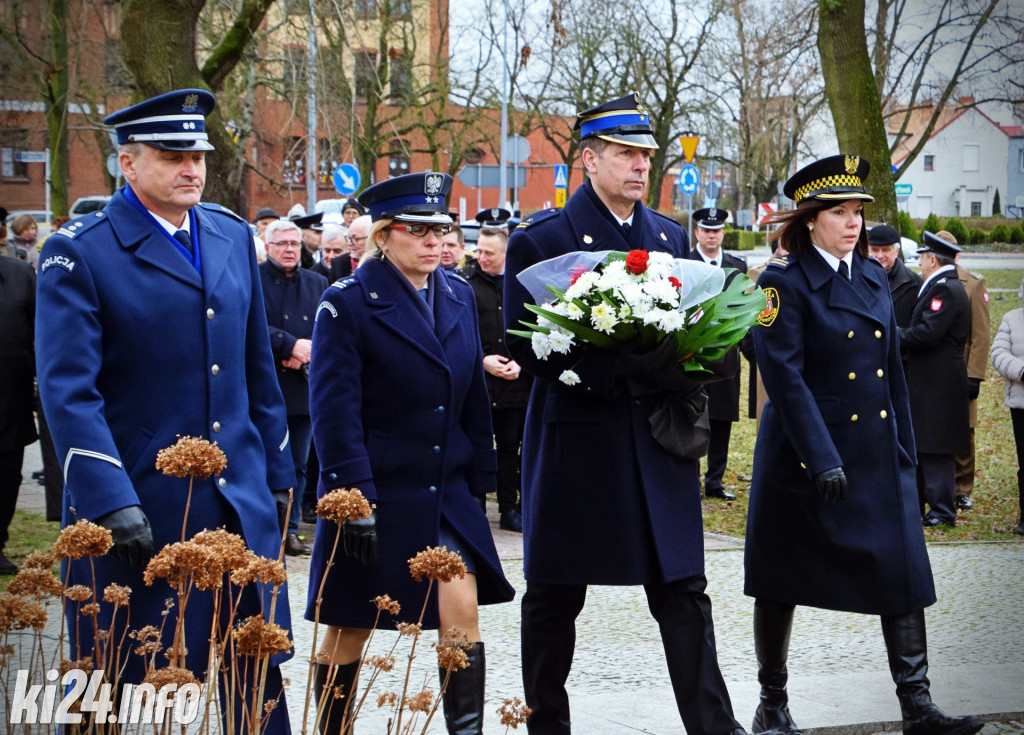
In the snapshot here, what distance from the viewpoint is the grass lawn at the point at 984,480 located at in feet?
33.5

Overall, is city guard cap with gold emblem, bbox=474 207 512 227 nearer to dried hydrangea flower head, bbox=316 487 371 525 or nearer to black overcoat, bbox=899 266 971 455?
black overcoat, bbox=899 266 971 455

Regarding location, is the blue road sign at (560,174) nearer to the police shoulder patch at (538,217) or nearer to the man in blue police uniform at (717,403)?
the man in blue police uniform at (717,403)

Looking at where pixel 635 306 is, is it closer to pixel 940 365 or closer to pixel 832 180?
pixel 832 180

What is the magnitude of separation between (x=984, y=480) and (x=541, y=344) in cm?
931

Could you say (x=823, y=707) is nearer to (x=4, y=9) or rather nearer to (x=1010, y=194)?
(x=1010, y=194)

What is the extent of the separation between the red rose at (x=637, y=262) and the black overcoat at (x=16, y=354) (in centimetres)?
497

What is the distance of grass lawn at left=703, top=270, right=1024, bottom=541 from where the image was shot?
10203 mm

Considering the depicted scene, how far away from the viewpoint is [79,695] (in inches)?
118

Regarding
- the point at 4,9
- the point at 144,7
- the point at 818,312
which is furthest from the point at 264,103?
the point at 818,312

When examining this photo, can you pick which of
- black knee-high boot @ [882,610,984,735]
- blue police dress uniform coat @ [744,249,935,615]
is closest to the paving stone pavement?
black knee-high boot @ [882,610,984,735]

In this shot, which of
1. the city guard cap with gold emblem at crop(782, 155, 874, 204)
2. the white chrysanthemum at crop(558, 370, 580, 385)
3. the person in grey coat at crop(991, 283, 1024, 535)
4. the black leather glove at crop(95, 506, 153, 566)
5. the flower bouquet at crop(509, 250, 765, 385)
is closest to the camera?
the black leather glove at crop(95, 506, 153, 566)

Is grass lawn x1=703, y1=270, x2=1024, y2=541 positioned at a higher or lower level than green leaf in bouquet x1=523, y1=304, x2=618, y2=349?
lower

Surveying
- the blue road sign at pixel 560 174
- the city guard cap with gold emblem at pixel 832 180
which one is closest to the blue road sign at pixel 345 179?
the blue road sign at pixel 560 174

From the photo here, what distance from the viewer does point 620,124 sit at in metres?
4.82
